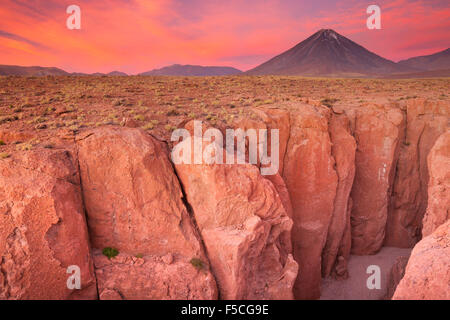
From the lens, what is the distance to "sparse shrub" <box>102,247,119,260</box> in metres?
8.72

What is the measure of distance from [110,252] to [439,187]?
15208mm

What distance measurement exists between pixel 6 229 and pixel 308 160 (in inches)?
518

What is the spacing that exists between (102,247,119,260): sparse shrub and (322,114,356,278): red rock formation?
41.8 feet

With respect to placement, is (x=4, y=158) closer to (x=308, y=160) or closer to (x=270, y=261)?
(x=270, y=261)

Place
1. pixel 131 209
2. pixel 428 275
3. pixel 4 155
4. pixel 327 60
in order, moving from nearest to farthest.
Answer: pixel 428 275, pixel 4 155, pixel 131 209, pixel 327 60

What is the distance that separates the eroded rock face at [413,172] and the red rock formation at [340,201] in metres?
4.51

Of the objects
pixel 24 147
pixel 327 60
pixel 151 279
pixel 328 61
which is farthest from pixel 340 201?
pixel 327 60

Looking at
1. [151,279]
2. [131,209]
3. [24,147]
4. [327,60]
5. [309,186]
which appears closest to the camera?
[151,279]

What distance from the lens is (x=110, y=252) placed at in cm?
879

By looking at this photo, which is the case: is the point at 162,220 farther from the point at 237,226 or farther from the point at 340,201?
the point at 340,201

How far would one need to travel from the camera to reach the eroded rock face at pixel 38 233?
738 cm

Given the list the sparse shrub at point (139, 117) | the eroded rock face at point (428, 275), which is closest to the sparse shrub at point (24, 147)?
the sparse shrub at point (139, 117)

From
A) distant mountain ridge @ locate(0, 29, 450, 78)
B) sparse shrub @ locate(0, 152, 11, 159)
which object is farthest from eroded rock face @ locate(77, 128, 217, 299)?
distant mountain ridge @ locate(0, 29, 450, 78)

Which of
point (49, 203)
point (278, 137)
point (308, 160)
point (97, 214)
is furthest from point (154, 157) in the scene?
point (308, 160)
